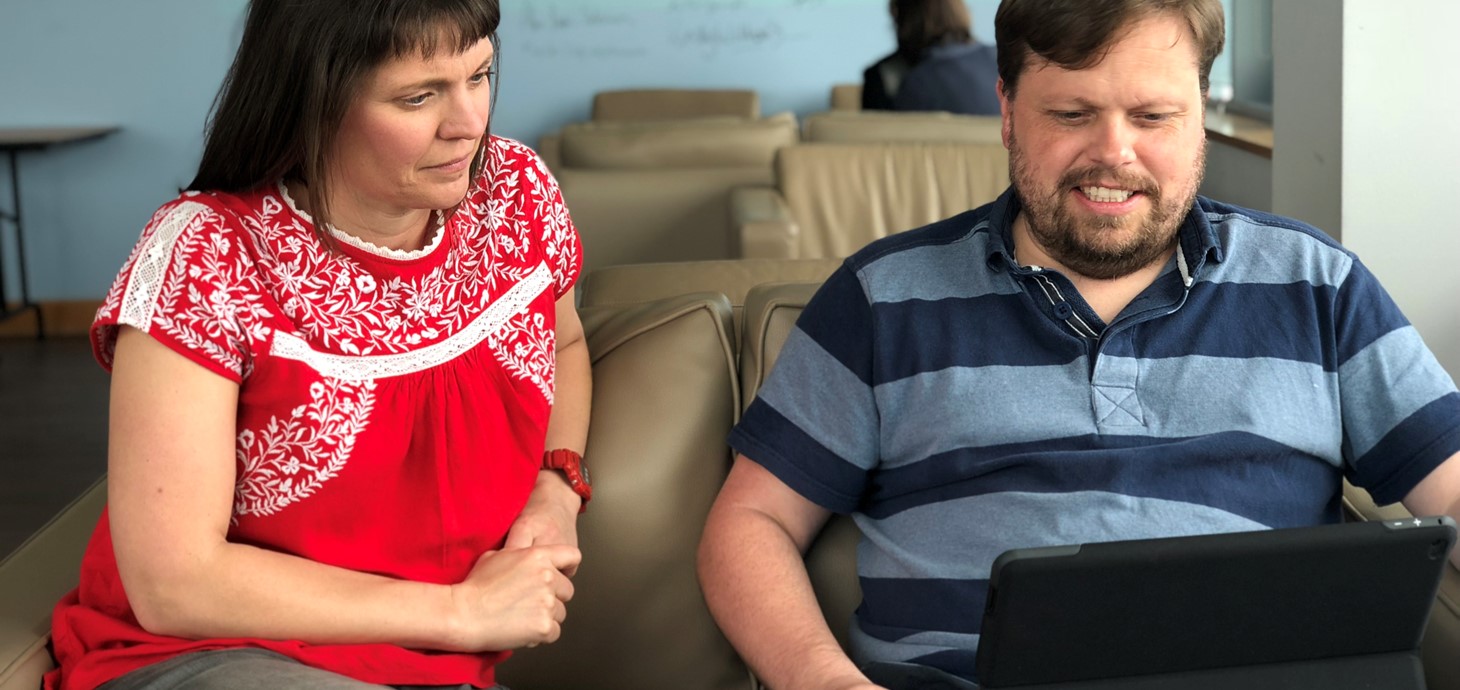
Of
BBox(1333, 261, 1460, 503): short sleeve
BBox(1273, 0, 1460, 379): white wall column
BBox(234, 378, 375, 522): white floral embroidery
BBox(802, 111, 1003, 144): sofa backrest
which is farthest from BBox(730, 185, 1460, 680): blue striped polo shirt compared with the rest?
BBox(802, 111, 1003, 144): sofa backrest

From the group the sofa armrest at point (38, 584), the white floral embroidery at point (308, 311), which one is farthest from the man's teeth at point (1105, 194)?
the sofa armrest at point (38, 584)

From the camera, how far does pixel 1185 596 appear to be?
1057 mm

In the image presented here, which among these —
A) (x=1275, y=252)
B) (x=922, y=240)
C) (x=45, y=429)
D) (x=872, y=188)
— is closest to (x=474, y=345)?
(x=922, y=240)

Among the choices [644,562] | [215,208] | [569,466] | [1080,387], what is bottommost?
[644,562]

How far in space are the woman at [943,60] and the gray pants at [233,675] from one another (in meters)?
3.69

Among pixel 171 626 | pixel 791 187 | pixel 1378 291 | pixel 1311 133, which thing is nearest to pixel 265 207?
pixel 171 626

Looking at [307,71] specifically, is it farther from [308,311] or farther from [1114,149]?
[1114,149]

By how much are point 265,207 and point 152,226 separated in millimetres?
103

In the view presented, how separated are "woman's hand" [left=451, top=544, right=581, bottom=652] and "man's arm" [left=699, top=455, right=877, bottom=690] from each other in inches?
6.8

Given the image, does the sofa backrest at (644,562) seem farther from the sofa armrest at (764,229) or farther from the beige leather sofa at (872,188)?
the beige leather sofa at (872,188)

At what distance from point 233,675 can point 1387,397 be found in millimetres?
1136

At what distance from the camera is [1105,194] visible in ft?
4.85

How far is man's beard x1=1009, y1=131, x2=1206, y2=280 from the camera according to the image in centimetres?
147

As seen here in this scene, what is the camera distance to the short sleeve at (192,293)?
1.26 m
